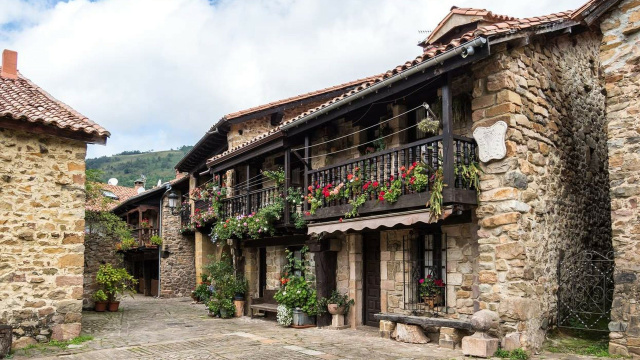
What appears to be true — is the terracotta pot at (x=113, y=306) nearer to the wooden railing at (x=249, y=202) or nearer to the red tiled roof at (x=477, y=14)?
the wooden railing at (x=249, y=202)

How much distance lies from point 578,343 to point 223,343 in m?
5.98

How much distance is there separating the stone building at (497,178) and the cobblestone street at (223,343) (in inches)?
28.7

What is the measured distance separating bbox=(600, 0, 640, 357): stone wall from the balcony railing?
2.05 metres

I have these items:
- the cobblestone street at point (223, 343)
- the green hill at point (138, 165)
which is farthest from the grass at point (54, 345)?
the green hill at point (138, 165)

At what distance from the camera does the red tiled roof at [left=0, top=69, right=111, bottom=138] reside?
9614 millimetres

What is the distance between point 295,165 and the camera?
14.1 metres

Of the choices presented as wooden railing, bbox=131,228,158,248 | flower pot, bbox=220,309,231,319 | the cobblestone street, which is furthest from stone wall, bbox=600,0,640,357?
wooden railing, bbox=131,228,158,248

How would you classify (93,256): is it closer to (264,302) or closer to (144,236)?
(264,302)

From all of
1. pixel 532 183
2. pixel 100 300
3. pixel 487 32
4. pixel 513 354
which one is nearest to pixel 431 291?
pixel 513 354

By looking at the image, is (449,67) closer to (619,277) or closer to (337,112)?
(337,112)

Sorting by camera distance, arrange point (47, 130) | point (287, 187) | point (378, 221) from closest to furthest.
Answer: point (378, 221) → point (47, 130) → point (287, 187)

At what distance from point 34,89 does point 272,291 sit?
296 inches

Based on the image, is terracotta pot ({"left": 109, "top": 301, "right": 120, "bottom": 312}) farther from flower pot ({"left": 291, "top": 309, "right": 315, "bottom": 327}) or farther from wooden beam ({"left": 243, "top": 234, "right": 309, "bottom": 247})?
flower pot ({"left": 291, "top": 309, "right": 315, "bottom": 327})

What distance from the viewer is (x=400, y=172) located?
8.98m
